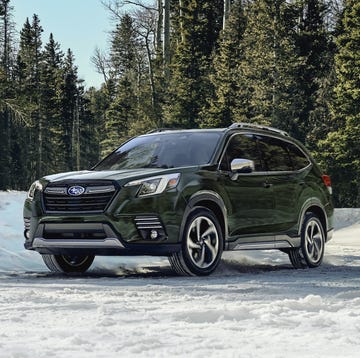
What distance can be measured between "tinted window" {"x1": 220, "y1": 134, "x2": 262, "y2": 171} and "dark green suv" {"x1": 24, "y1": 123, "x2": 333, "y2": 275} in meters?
0.01

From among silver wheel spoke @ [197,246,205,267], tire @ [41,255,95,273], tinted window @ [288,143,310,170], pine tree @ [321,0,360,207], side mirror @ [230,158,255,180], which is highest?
pine tree @ [321,0,360,207]

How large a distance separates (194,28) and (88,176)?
54.0 meters

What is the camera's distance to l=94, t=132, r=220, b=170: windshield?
30.4ft

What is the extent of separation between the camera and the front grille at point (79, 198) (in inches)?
329

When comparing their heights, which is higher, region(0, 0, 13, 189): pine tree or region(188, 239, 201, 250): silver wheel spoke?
region(0, 0, 13, 189): pine tree

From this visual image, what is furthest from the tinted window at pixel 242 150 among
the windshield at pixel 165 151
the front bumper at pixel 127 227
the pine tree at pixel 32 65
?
the pine tree at pixel 32 65

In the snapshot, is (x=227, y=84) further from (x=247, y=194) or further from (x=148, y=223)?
(x=148, y=223)

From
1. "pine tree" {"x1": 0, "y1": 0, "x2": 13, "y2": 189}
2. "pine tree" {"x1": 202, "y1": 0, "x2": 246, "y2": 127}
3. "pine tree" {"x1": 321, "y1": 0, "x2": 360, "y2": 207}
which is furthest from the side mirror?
"pine tree" {"x1": 0, "y1": 0, "x2": 13, "y2": 189}

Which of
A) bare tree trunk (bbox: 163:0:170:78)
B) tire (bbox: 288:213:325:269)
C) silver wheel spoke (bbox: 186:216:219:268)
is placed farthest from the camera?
bare tree trunk (bbox: 163:0:170:78)

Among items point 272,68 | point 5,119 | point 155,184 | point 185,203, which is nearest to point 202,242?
point 185,203

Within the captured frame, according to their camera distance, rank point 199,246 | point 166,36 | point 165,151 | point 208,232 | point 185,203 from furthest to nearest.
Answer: point 166,36 < point 165,151 < point 208,232 < point 199,246 < point 185,203

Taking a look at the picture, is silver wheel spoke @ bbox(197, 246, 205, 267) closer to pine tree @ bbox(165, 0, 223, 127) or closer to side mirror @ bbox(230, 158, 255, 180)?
side mirror @ bbox(230, 158, 255, 180)

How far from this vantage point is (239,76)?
157ft

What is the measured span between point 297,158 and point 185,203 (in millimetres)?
2947
